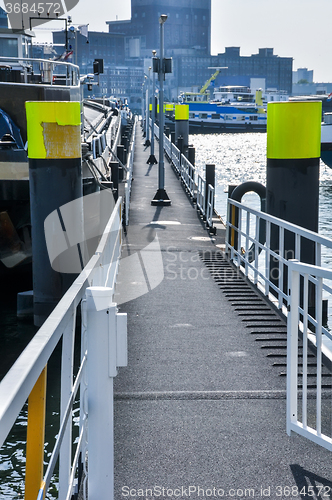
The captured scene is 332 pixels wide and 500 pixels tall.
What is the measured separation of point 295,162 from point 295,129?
31 centimetres

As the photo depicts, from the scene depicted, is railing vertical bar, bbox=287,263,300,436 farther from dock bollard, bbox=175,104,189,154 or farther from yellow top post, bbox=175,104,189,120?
yellow top post, bbox=175,104,189,120

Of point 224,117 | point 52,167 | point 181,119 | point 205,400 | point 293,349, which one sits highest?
point 224,117

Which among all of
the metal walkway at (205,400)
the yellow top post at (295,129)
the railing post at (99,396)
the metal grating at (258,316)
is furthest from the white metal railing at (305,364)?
the yellow top post at (295,129)

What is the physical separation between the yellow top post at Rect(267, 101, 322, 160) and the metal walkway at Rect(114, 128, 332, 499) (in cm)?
161

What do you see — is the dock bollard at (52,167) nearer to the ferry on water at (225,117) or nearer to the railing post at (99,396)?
the railing post at (99,396)

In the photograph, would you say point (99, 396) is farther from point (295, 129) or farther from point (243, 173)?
point (243, 173)

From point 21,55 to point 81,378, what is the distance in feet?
54.6

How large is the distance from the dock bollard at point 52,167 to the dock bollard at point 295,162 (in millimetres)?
2295

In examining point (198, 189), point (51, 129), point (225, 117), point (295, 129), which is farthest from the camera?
point (225, 117)

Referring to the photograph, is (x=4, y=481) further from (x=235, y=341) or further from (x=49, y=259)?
(x=49, y=259)

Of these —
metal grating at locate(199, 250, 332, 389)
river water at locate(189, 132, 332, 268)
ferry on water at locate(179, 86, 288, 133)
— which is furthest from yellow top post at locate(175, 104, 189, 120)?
ferry on water at locate(179, 86, 288, 133)

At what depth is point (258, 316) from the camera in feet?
20.7

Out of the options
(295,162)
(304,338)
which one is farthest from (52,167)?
(304,338)

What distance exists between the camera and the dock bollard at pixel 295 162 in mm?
6012
